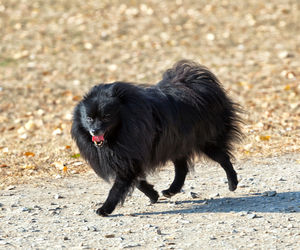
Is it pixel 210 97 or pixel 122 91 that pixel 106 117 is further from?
pixel 210 97

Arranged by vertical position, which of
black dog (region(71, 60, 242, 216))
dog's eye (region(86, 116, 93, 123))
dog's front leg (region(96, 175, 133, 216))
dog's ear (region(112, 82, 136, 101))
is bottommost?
dog's front leg (region(96, 175, 133, 216))

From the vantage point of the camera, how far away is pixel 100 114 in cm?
464

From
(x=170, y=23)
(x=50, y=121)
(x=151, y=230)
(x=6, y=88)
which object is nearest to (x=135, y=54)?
(x=170, y=23)

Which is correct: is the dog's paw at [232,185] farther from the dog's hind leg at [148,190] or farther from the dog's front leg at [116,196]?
the dog's front leg at [116,196]

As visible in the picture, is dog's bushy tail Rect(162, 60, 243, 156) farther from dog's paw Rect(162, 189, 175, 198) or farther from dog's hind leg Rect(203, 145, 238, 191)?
dog's paw Rect(162, 189, 175, 198)

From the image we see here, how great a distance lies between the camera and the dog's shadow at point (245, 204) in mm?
4969

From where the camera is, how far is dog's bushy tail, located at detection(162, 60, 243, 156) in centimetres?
531

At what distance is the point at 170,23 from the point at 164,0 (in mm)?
1651

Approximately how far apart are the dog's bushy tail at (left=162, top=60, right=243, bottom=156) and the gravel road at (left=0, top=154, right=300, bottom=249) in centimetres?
50

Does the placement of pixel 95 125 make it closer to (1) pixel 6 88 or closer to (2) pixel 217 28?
(1) pixel 6 88

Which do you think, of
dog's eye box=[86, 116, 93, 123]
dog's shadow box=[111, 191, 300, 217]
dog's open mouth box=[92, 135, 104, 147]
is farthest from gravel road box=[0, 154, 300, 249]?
dog's eye box=[86, 116, 93, 123]

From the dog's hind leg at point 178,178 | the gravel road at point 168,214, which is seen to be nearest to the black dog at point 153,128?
the dog's hind leg at point 178,178

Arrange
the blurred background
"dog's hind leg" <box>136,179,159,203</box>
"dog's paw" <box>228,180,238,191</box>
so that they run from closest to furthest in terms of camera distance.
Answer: "dog's hind leg" <box>136,179,159,203</box> < "dog's paw" <box>228,180,238,191</box> < the blurred background

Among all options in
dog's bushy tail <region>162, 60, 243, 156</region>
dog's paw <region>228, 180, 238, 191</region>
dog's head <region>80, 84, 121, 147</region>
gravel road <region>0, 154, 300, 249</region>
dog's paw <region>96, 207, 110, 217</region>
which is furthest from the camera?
dog's paw <region>228, 180, 238, 191</region>
